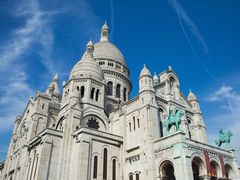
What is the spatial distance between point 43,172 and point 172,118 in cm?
1822

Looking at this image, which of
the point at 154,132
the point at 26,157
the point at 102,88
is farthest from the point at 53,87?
the point at 154,132

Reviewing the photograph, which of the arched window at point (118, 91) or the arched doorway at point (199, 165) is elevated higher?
the arched window at point (118, 91)

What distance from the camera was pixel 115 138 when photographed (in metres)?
38.4

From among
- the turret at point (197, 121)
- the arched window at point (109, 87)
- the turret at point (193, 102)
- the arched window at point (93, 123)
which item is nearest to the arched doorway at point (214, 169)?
the turret at point (197, 121)

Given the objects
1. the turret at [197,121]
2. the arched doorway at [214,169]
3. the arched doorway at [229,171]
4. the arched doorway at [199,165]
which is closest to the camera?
the arched doorway at [199,165]

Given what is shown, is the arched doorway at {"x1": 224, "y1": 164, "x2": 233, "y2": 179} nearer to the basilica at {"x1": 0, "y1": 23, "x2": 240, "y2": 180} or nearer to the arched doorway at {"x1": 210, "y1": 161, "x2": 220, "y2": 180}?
the basilica at {"x1": 0, "y1": 23, "x2": 240, "y2": 180}

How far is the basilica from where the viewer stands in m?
32.3

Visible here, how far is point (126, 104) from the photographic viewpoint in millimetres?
41812

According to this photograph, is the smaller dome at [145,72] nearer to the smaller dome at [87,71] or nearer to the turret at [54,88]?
the smaller dome at [87,71]

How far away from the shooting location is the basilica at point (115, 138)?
32.3 m

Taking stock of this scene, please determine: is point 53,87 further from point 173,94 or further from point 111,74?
point 173,94

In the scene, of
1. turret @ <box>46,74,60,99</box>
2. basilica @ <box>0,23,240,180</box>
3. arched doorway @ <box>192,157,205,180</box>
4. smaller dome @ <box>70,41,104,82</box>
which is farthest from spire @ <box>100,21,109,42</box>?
arched doorway @ <box>192,157,205,180</box>

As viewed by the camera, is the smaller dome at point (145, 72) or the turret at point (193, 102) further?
the turret at point (193, 102)

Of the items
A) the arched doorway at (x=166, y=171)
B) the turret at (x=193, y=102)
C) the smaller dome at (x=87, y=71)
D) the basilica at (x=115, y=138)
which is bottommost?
the arched doorway at (x=166, y=171)
